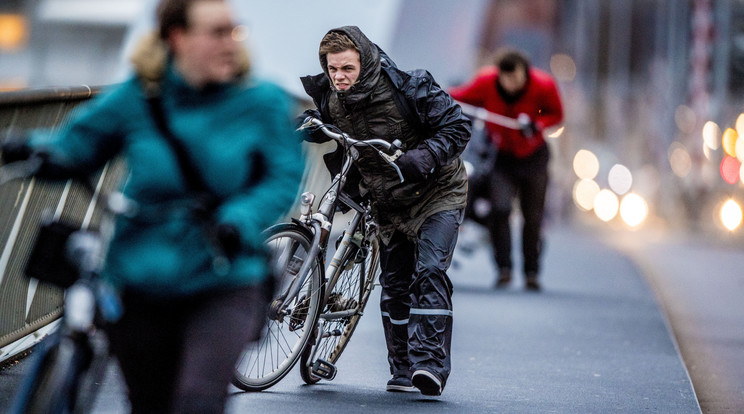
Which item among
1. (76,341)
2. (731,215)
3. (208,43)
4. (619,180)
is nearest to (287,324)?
(76,341)

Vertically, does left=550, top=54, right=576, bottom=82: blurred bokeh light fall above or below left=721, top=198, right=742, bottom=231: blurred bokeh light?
above

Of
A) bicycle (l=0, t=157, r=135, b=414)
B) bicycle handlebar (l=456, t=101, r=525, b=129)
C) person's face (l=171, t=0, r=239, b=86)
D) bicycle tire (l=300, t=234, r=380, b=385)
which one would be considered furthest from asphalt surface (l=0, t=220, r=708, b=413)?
person's face (l=171, t=0, r=239, b=86)

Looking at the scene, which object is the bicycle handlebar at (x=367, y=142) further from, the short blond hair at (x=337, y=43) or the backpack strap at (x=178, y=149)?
the backpack strap at (x=178, y=149)

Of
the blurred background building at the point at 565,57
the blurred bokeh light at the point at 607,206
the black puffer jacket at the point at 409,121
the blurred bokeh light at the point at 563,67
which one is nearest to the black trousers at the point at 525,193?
the blurred background building at the point at 565,57

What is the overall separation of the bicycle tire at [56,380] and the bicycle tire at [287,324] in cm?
254

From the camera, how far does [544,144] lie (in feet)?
39.2

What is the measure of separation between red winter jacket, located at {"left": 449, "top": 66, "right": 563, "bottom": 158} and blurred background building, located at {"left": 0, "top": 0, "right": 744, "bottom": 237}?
42cm

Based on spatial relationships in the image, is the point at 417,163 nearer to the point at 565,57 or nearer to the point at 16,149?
the point at 16,149

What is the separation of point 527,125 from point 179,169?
26.1ft

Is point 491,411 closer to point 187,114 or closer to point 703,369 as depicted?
point 703,369

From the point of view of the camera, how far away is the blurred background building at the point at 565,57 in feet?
75.5

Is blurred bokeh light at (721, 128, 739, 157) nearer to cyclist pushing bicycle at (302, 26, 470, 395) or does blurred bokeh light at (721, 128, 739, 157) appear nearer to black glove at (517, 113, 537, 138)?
black glove at (517, 113, 537, 138)

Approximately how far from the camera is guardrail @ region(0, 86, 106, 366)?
662cm

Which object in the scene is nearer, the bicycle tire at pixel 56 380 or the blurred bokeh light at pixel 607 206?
the bicycle tire at pixel 56 380
